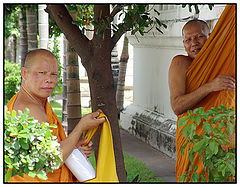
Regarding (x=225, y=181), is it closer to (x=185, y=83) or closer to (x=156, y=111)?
(x=185, y=83)

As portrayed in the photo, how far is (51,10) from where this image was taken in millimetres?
4336

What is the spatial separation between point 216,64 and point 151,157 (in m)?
4.75

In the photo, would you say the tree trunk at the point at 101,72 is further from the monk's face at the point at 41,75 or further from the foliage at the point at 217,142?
the foliage at the point at 217,142

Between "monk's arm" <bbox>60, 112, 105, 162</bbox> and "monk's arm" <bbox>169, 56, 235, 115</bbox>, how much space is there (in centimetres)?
65

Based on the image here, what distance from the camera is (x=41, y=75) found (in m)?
3.17

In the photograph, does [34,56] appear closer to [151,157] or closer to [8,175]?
[8,175]

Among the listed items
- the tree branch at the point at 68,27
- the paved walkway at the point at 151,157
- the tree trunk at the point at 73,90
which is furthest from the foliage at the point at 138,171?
the tree branch at the point at 68,27

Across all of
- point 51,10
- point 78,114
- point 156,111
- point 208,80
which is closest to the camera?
point 208,80

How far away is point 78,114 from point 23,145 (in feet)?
15.6

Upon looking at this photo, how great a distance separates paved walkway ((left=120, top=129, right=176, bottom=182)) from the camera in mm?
6945

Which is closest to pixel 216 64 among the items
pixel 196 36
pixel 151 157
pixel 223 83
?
pixel 223 83

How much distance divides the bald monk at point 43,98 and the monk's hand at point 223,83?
2.64ft

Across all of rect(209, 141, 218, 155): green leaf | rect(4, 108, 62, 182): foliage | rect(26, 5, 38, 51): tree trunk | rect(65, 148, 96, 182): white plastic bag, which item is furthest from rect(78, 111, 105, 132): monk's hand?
rect(26, 5, 38, 51): tree trunk

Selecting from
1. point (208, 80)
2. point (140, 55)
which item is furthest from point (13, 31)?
point (208, 80)
